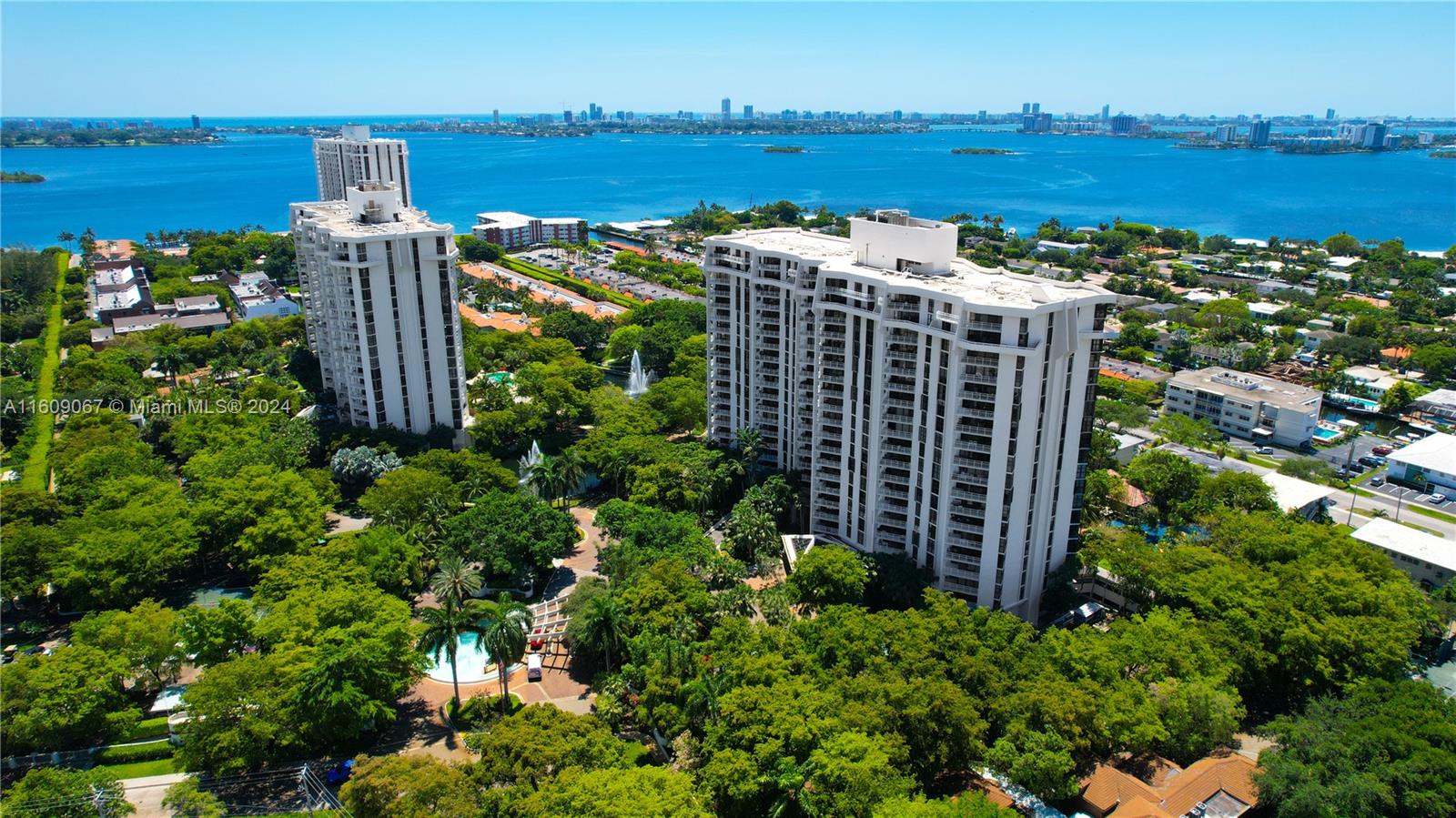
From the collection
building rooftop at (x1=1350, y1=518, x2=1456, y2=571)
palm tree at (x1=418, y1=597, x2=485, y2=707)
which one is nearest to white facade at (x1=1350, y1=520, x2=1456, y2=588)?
building rooftop at (x1=1350, y1=518, x2=1456, y2=571)

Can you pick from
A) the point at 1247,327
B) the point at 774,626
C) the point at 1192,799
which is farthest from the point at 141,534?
the point at 1247,327

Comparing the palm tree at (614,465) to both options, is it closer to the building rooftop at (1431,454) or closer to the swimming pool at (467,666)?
the swimming pool at (467,666)

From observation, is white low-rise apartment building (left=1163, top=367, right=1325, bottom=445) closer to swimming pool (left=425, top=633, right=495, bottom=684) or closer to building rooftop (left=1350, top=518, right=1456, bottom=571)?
building rooftop (left=1350, top=518, right=1456, bottom=571)

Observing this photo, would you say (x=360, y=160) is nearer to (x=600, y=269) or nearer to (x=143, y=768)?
(x=600, y=269)

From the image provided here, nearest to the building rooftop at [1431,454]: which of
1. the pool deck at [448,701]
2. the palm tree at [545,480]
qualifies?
the palm tree at [545,480]

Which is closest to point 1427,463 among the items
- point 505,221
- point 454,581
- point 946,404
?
point 946,404

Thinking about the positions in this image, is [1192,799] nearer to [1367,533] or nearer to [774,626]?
[774,626]
